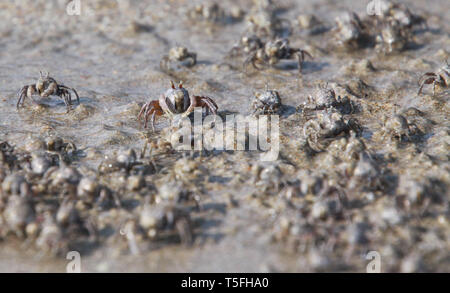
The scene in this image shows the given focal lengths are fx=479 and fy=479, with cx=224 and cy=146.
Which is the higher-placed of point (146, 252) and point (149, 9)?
point (149, 9)

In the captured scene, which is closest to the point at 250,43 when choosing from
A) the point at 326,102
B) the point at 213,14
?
the point at 213,14

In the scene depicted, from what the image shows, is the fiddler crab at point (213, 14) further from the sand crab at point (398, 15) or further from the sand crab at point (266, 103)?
the sand crab at point (266, 103)

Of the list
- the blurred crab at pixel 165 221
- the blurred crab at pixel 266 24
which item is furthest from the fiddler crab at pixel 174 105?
the blurred crab at pixel 266 24

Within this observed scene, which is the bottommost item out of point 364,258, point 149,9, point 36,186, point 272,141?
point 364,258

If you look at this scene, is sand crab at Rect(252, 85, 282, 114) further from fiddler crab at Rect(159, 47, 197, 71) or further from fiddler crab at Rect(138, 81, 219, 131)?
fiddler crab at Rect(159, 47, 197, 71)

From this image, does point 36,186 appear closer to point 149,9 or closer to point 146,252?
point 146,252
